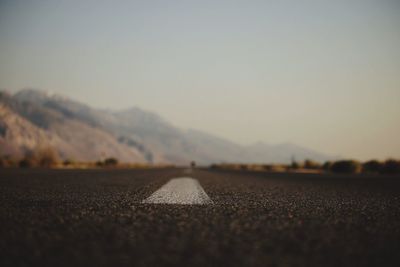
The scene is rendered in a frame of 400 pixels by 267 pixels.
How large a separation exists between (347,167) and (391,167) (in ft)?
19.1

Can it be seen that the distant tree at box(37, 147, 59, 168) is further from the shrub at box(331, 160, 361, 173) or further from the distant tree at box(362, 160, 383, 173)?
the distant tree at box(362, 160, 383, 173)

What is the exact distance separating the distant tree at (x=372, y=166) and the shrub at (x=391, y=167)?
3.22 ft

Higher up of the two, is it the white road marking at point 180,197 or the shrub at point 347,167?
the shrub at point 347,167

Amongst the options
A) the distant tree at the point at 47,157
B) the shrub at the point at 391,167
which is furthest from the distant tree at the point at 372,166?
the distant tree at the point at 47,157

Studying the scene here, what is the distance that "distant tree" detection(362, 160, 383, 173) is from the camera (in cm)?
4421

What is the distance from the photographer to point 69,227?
5.55m

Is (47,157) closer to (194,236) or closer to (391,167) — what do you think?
(391,167)

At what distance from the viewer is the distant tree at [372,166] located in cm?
4421

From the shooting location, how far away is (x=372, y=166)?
4562 cm

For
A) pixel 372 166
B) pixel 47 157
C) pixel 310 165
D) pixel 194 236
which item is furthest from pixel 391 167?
pixel 47 157

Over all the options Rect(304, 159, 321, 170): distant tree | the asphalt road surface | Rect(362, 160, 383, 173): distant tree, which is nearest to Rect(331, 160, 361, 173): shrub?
Rect(362, 160, 383, 173): distant tree

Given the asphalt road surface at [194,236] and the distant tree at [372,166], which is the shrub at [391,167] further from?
the asphalt road surface at [194,236]

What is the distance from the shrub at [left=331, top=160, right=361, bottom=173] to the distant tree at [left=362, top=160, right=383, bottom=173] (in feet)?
3.28

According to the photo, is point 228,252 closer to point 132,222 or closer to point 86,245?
point 86,245
